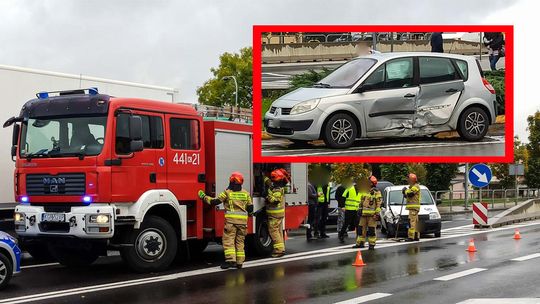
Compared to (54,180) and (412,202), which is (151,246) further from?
(412,202)

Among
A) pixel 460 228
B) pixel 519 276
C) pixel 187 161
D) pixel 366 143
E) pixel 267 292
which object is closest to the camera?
pixel 267 292

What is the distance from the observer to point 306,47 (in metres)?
13.1

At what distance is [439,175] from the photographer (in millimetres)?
47906

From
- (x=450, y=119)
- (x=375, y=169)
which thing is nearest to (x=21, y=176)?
(x=450, y=119)

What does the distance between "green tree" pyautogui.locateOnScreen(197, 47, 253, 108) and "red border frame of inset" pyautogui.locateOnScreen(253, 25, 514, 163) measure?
109 ft

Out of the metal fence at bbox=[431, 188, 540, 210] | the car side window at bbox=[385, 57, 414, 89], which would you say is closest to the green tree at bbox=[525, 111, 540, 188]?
the metal fence at bbox=[431, 188, 540, 210]

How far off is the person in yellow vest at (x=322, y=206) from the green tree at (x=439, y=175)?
3107 centimetres

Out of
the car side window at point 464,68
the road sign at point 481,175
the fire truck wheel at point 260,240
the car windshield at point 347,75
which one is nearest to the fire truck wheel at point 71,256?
the fire truck wheel at point 260,240

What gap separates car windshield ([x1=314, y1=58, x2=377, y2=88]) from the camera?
12.4 m

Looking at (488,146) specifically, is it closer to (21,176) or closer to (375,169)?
(21,176)

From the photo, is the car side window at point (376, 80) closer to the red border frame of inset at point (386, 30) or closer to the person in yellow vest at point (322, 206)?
the red border frame of inset at point (386, 30)

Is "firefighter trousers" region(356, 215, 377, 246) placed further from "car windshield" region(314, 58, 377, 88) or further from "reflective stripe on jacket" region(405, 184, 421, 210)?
"car windshield" region(314, 58, 377, 88)

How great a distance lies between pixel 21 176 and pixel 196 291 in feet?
12.7

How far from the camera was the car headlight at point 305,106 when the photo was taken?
12.2 meters
